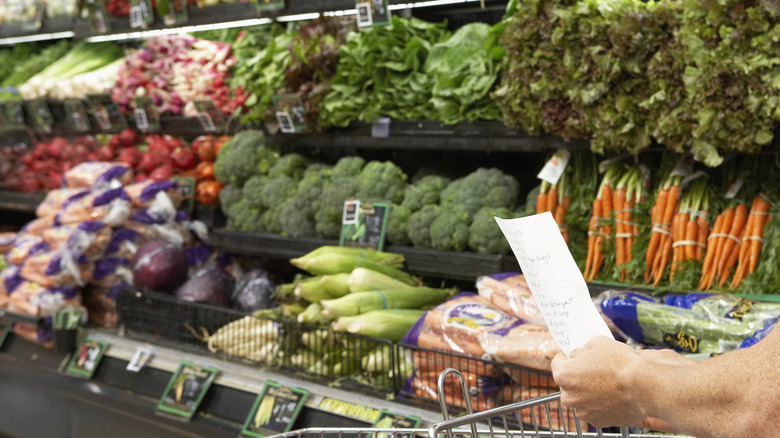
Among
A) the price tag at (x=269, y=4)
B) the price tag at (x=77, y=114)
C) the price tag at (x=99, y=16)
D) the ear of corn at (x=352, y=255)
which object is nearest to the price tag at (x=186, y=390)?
the ear of corn at (x=352, y=255)

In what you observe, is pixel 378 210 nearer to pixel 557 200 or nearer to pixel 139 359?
pixel 557 200

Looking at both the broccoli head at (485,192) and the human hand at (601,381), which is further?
the broccoli head at (485,192)

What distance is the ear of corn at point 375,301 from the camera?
282 centimetres

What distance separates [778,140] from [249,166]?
2.63 m

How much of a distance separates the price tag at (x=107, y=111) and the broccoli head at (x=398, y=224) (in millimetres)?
2291

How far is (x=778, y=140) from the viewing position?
7.56 ft

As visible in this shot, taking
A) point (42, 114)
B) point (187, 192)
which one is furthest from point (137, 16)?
point (42, 114)

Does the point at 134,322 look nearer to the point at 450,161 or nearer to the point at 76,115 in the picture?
the point at 450,161

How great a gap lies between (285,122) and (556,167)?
1.42 meters

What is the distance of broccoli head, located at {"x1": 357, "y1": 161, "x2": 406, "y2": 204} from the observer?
11.3 ft

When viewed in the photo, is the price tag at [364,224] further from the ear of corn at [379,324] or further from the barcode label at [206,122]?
the barcode label at [206,122]

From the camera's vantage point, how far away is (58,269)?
3773 mm

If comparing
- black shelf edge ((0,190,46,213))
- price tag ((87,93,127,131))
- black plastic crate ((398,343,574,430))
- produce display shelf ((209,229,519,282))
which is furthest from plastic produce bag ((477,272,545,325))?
black shelf edge ((0,190,46,213))

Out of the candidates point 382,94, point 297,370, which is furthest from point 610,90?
point 297,370
